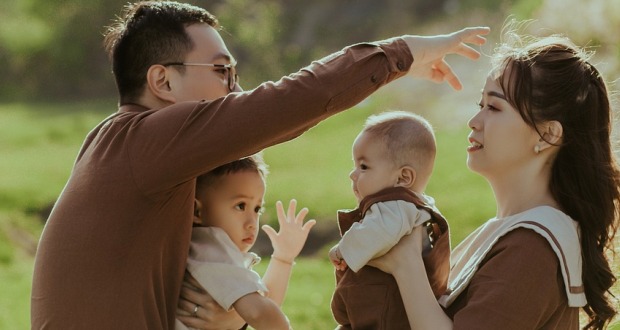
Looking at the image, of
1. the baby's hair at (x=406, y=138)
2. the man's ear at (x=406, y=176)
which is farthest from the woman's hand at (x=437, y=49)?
the man's ear at (x=406, y=176)

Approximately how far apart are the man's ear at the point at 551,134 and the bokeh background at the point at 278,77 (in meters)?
0.73

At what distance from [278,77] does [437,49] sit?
1366 centimetres

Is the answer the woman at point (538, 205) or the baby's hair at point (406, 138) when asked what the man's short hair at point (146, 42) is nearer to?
the baby's hair at point (406, 138)

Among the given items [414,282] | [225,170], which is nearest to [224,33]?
[225,170]

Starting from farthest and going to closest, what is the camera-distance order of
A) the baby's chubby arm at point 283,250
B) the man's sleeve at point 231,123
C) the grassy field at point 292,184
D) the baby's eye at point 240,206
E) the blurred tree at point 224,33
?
the blurred tree at point 224,33
the grassy field at point 292,184
the baby's chubby arm at point 283,250
the baby's eye at point 240,206
the man's sleeve at point 231,123

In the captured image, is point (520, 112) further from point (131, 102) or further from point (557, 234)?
point (131, 102)

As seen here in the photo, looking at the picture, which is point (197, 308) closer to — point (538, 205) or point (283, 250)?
point (283, 250)

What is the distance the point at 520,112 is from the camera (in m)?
2.52

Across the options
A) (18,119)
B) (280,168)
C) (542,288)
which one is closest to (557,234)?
(542,288)

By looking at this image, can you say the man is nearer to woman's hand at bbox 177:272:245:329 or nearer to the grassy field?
woman's hand at bbox 177:272:245:329

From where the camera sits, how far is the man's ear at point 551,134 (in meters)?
2.51

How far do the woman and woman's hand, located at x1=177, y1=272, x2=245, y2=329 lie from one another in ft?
1.36

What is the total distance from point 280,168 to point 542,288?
9.57 metres

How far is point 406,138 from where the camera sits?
2.62 meters
